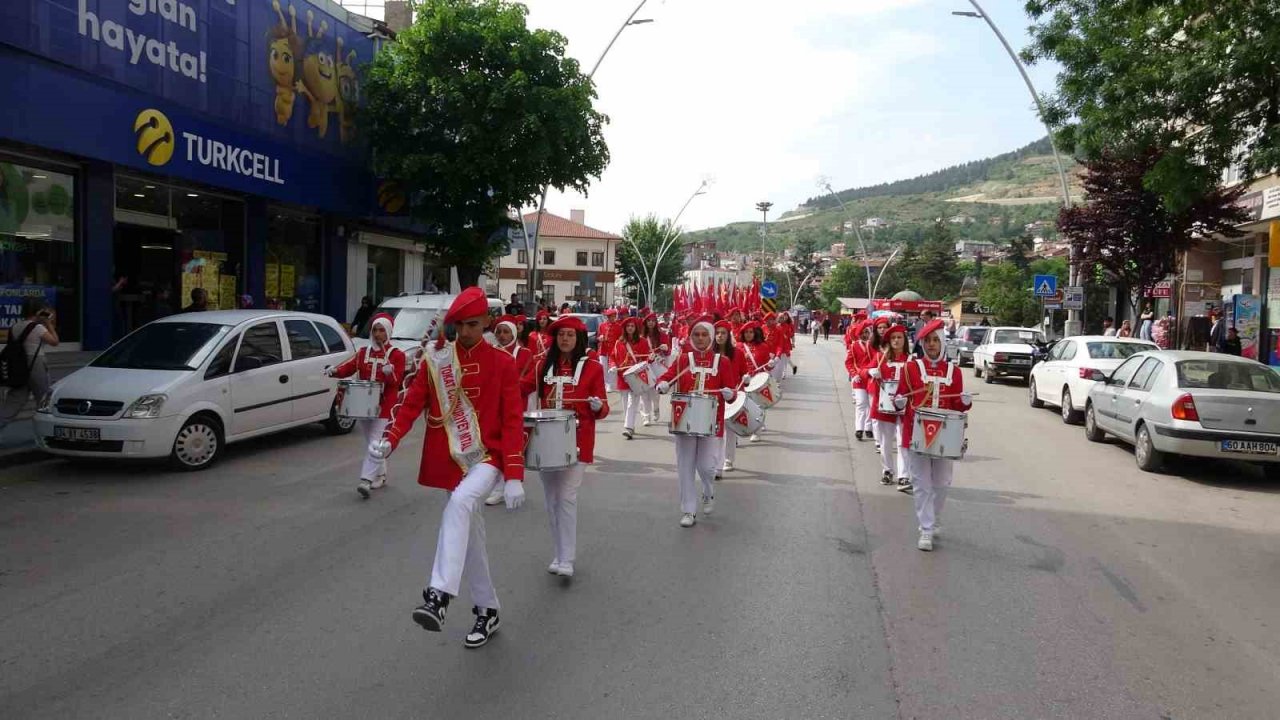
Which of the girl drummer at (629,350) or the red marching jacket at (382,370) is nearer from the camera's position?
the red marching jacket at (382,370)

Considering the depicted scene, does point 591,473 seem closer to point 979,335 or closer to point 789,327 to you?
point 789,327

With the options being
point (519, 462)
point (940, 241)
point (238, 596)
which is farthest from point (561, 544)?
point (940, 241)

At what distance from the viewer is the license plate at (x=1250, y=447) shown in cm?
1025

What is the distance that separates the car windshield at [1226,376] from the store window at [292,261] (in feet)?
60.5

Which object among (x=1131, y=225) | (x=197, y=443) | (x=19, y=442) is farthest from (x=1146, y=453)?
(x=1131, y=225)

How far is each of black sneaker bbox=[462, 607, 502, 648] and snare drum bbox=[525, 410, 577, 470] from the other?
0.98 m

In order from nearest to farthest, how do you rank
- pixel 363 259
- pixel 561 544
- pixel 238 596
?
pixel 238 596 → pixel 561 544 → pixel 363 259

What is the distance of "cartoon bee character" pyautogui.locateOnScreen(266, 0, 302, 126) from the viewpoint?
2006cm

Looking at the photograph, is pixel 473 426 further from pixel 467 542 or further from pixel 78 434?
pixel 78 434

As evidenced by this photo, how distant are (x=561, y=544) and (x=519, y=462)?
1.34 m

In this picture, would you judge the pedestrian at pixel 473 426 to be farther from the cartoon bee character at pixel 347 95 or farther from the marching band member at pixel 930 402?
the cartoon bee character at pixel 347 95

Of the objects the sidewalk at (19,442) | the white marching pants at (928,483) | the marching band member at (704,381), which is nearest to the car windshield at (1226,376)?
the white marching pants at (928,483)

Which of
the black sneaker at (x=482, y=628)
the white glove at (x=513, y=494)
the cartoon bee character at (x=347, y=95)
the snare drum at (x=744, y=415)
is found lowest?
the black sneaker at (x=482, y=628)

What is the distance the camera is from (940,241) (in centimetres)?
11725
